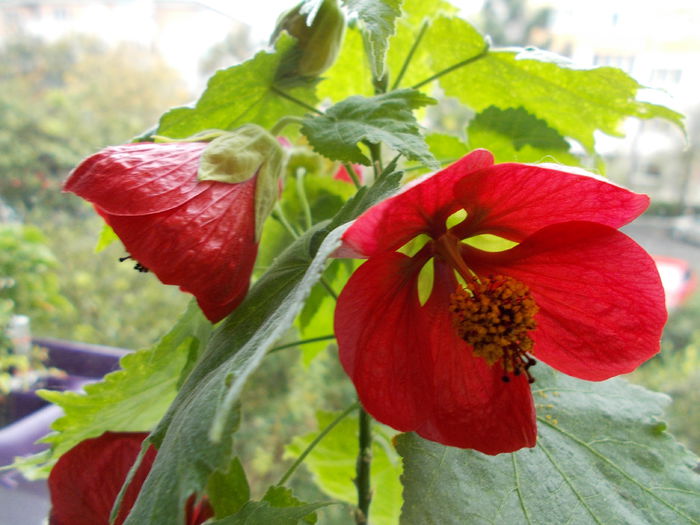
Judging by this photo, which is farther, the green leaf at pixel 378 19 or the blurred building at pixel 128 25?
the blurred building at pixel 128 25

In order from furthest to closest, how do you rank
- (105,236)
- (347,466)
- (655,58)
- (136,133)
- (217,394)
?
(136,133)
(655,58)
(347,466)
(105,236)
(217,394)

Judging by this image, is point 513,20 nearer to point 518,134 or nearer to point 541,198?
point 518,134

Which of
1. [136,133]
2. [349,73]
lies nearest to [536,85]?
[349,73]

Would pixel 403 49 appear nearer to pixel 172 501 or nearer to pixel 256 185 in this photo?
pixel 256 185

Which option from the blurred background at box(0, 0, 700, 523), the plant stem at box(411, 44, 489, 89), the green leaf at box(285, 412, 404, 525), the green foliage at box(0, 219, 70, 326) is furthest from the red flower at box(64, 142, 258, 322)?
the green foliage at box(0, 219, 70, 326)

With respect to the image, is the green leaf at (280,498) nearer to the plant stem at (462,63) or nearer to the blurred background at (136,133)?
the plant stem at (462,63)

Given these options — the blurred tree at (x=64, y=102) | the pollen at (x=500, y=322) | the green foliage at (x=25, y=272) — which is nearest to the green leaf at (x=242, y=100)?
the pollen at (x=500, y=322)

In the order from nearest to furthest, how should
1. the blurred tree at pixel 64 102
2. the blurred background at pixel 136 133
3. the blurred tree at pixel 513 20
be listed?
the blurred background at pixel 136 133, the blurred tree at pixel 64 102, the blurred tree at pixel 513 20
